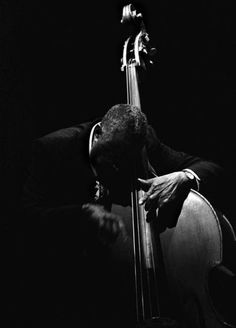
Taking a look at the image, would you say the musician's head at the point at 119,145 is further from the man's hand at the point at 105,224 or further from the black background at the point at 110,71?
the black background at the point at 110,71

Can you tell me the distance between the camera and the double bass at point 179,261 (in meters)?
1.10

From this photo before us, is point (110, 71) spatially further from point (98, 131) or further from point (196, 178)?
point (196, 178)

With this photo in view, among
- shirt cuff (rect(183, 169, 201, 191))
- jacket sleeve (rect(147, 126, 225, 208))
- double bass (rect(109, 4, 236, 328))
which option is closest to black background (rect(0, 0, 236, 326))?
jacket sleeve (rect(147, 126, 225, 208))

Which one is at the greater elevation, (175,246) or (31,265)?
(175,246)

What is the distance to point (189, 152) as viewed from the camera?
1700 millimetres

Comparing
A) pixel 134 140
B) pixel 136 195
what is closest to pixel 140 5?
pixel 134 140

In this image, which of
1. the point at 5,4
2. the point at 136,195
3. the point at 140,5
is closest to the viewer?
the point at 136,195

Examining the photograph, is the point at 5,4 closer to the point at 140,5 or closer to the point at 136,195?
the point at 140,5

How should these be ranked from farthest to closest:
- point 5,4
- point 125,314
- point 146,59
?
1. point 5,4
2. point 146,59
3. point 125,314

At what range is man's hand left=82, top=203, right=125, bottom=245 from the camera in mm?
1247

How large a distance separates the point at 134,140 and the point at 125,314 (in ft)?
1.72

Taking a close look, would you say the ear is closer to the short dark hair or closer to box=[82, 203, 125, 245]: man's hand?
the short dark hair

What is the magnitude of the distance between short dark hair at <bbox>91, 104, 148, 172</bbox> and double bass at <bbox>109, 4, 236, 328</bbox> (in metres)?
0.11

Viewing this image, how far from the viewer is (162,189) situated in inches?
51.1
